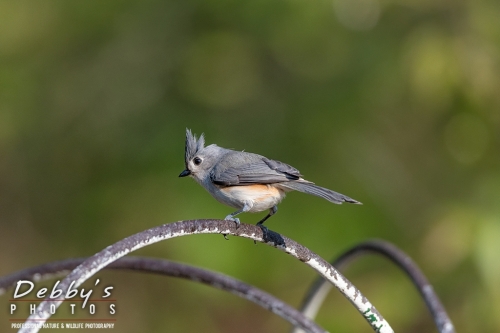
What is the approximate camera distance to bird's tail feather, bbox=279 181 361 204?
2109 mm

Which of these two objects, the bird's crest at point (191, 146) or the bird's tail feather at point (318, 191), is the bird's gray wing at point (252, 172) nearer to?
the bird's tail feather at point (318, 191)

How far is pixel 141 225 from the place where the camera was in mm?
4574

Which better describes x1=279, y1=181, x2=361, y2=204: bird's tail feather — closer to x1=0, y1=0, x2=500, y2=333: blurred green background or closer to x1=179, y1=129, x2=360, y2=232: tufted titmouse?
x1=179, y1=129, x2=360, y2=232: tufted titmouse

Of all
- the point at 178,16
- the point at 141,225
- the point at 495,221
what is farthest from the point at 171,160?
the point at 495,221

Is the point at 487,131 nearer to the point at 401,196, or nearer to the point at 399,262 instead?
the point at 401,196

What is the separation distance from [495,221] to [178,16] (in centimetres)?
286

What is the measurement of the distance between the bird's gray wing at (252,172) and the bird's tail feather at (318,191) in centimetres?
4

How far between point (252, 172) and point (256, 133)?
218 cm

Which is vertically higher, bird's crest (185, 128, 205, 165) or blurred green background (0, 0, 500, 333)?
blurred green background (0, 0, 500, 333)

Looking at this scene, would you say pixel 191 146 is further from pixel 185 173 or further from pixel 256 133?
pixel 256 133

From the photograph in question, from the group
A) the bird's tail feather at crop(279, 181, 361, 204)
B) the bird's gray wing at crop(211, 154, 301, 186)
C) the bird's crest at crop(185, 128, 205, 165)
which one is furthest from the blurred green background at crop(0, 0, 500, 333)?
the bird's tail feather at crop(279, 181, 361, 204)

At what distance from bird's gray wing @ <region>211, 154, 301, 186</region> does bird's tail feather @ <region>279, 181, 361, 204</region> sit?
4 centimetres

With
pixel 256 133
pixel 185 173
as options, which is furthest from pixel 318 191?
pixel 256 133

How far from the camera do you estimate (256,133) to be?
4.70 meters
